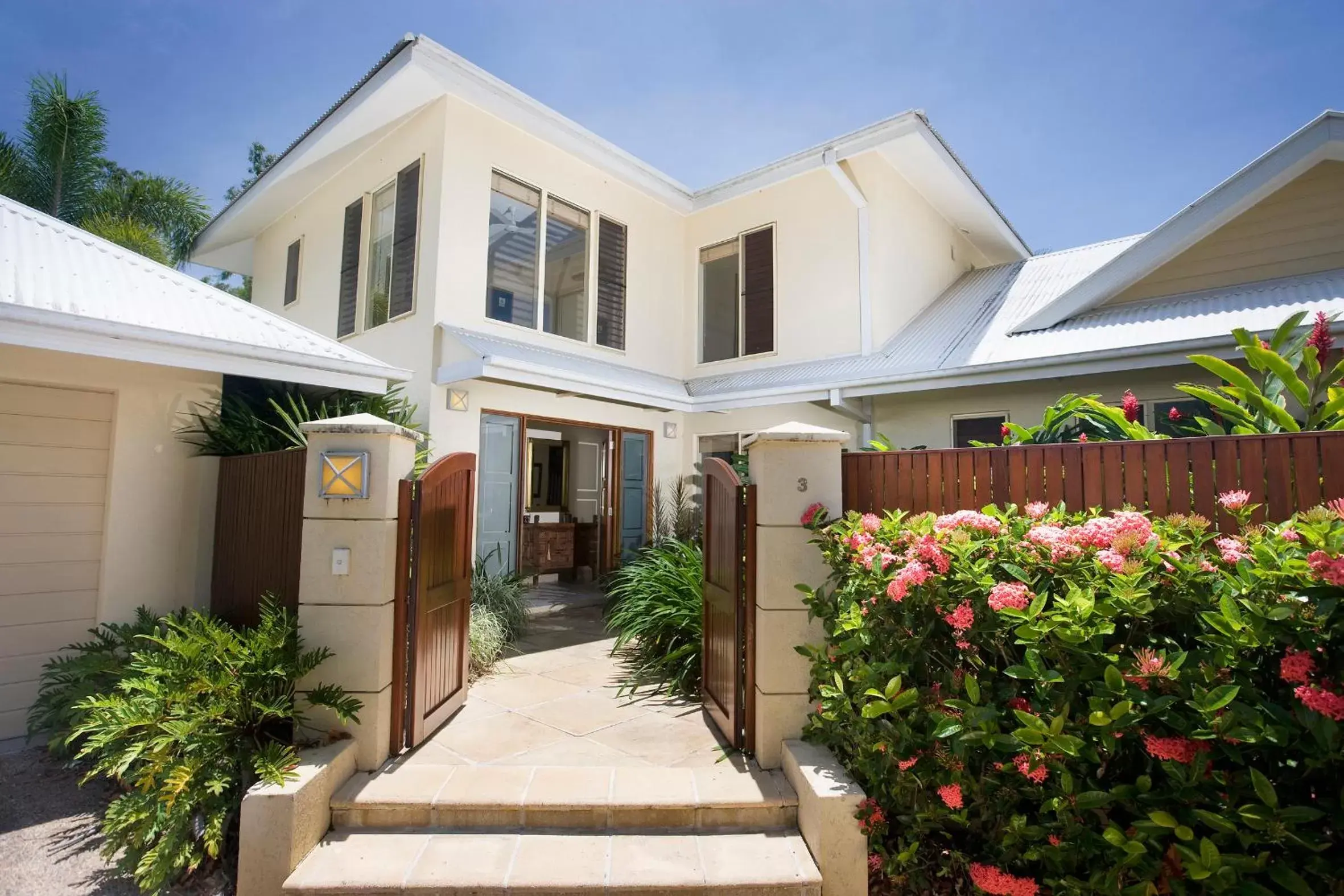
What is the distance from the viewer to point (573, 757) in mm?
4105

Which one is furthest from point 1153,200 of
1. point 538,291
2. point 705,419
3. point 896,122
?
point 538,291

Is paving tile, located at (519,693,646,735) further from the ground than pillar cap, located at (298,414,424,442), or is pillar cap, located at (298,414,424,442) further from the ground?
pillar cap, located at (298,414,424,442)

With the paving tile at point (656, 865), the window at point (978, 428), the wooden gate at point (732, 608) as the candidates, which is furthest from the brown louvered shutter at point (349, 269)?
the window at point (978, 428)

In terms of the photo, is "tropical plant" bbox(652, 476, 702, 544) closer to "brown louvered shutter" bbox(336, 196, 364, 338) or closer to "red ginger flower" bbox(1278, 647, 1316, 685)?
"brown louvered shutter" bbox(336, 196, 364, 338)

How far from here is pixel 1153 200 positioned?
54.7 feet

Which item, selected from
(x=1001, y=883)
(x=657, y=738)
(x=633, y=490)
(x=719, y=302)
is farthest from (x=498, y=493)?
(x=1001, y=883)

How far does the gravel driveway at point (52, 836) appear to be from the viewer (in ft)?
10.7

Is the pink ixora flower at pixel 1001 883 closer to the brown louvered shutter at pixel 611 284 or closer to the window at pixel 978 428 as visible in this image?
the window at pixel 978 428

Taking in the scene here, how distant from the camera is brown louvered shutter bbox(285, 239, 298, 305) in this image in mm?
11188

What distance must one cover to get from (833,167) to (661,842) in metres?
8.91

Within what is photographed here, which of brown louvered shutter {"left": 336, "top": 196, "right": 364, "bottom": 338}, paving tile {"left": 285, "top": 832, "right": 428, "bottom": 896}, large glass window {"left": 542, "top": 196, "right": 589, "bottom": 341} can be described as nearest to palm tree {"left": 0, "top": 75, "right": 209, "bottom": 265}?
brown louvered shutter {"left": 336, "top": 196, "right": 364, "bottom": 338}

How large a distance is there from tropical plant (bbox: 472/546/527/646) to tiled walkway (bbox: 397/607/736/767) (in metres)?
0.69

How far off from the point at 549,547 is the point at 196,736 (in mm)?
7866

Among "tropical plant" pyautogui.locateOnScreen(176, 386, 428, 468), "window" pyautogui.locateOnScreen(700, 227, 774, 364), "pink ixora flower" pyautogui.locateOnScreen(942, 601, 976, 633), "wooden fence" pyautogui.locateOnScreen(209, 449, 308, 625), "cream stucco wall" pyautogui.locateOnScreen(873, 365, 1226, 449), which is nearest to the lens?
"pink ixora flower" pyautogui.locateOnScreen(942, 601, 976, 633)
